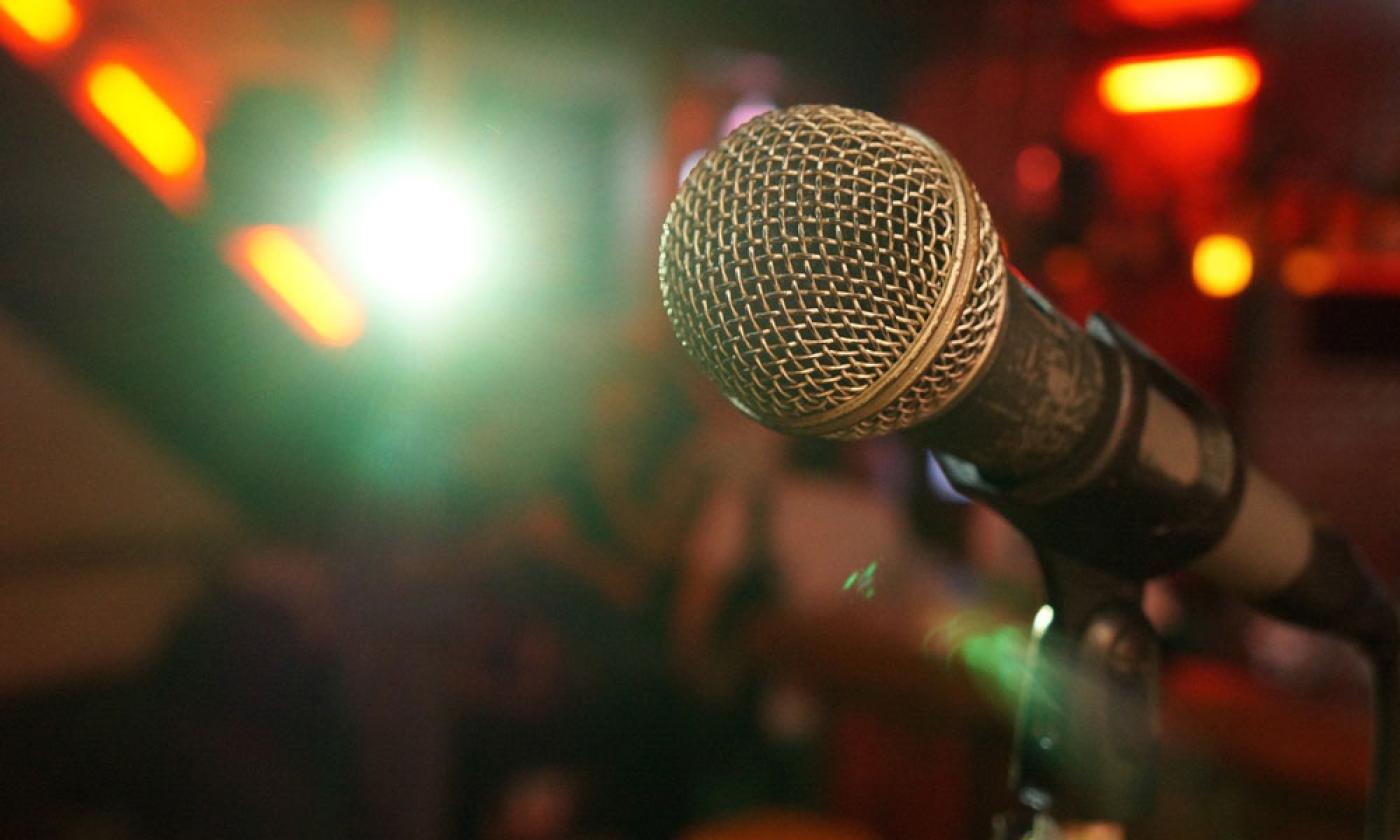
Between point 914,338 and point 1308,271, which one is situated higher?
point 914,338

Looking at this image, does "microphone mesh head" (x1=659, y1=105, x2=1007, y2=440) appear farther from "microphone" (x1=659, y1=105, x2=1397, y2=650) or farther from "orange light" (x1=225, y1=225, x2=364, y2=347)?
"orange light" (x1=225, y1=225, x2=364, y2=347)

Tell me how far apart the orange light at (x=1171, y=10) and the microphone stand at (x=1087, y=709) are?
154 inches

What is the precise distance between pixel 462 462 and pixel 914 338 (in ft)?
11.1

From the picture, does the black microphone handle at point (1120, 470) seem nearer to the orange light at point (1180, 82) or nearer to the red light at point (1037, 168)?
the orange light at point (1180, 82)

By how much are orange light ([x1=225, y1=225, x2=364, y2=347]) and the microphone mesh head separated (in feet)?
11.3

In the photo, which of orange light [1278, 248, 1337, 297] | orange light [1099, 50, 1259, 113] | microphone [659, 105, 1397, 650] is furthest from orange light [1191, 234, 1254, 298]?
microphone [659, 105, 1397, 650]

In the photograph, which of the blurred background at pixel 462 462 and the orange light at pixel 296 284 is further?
the orange light at pixel 296 284

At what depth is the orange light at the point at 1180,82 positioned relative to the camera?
13.0ft

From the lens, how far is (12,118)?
3.32 m

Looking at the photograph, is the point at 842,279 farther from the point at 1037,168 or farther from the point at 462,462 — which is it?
the point at 1037,168

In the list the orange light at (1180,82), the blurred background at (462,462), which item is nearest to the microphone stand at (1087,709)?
the blurred background at (462,462)

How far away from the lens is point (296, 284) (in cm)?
390

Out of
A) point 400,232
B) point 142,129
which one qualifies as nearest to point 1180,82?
point 400,232

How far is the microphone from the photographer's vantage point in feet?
1.80
